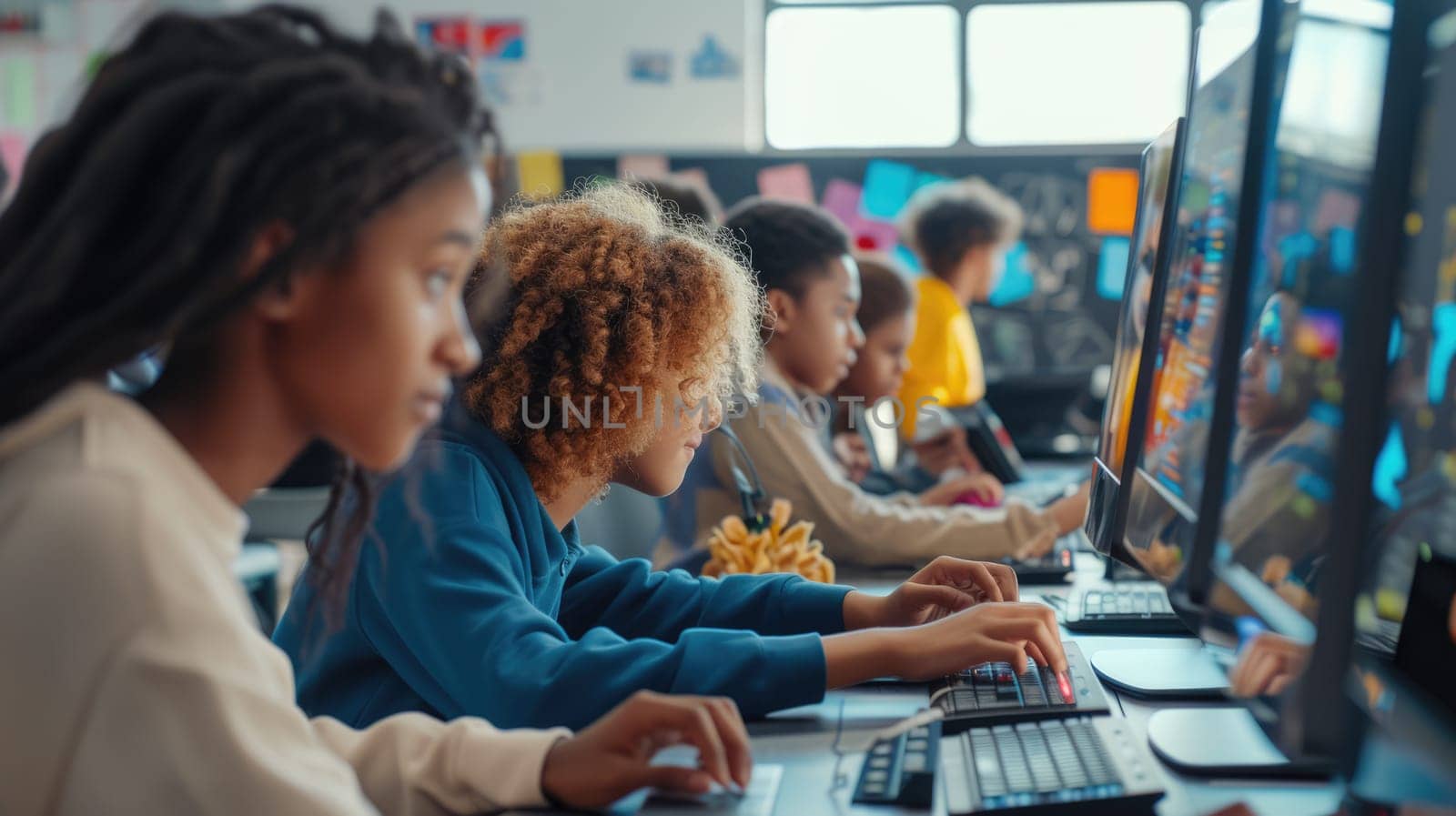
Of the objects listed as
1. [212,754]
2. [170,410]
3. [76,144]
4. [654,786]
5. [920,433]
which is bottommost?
[920,433]

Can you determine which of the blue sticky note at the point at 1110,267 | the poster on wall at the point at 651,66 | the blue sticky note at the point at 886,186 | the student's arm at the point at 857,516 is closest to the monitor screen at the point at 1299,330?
the student's arm at the point at 857,516

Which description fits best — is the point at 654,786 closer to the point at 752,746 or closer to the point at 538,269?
the point at 752,746

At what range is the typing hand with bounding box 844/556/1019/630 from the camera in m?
1.06

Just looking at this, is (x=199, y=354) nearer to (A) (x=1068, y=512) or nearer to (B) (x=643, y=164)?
(A) (x=1068, y=512)

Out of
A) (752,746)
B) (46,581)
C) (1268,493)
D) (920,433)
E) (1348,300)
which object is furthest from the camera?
(920,433)

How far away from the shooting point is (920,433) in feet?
8.02

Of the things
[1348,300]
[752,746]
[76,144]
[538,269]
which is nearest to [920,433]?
[538,269]

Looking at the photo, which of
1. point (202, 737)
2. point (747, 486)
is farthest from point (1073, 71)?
point (202, 737)

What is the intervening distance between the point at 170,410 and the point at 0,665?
0.16 m

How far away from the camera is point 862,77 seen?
16.1 feet

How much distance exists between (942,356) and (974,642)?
6.84ft

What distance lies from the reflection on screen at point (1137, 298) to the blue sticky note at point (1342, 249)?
38 centimetres

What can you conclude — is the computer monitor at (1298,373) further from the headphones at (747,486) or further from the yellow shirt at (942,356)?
the yellow shirt at (942,356)

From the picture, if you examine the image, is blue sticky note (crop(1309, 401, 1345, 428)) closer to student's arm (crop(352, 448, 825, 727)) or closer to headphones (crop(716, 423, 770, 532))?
student's arm (crop(352, 448, 825, 727))
